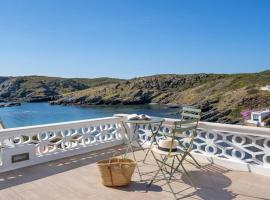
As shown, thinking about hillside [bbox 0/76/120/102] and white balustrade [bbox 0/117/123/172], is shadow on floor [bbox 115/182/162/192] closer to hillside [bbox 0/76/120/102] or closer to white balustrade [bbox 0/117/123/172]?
white balustrade [bbox 0/117/123/172]

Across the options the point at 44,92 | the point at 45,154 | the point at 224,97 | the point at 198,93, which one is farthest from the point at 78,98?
the point at 45,154

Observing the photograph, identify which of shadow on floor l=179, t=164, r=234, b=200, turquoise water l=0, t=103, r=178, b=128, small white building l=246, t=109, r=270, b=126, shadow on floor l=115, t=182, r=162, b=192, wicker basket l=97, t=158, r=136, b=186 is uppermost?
wicker basket l=97, t=158, r=136, b=186

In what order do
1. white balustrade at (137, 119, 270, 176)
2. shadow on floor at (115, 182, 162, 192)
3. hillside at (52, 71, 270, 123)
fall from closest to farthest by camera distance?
shadow on floor at (115, 182, 162, 192) < white balustrade at (137, 119, 270, 176) < hillside at (52, 71, 270, 123)

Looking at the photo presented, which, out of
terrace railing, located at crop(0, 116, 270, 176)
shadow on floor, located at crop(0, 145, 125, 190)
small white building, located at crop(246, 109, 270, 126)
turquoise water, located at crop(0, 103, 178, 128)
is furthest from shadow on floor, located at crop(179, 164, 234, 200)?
turquoise water, located at crop(0, 103, 178, 128)

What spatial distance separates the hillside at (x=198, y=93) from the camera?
160 feet

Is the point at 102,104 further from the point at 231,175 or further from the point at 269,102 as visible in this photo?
the point at 231,175

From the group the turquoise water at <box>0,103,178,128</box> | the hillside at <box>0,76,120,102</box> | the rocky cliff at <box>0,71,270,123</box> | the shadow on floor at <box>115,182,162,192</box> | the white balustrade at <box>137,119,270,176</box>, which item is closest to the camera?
the shadow on floor at <box>115,182,162,192</box>

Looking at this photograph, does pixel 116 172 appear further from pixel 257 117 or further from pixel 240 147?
pixel 257 117

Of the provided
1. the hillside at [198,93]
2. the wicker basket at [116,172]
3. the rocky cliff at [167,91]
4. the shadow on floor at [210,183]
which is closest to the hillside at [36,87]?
the rocky cliff at [167,91]

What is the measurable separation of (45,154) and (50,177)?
96 cm

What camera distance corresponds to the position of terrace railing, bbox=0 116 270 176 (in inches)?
173

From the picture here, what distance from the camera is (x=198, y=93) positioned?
64438 mm

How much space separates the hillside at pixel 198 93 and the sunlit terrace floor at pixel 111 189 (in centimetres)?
4129

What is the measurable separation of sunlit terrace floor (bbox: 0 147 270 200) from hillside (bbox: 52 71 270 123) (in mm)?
41290
